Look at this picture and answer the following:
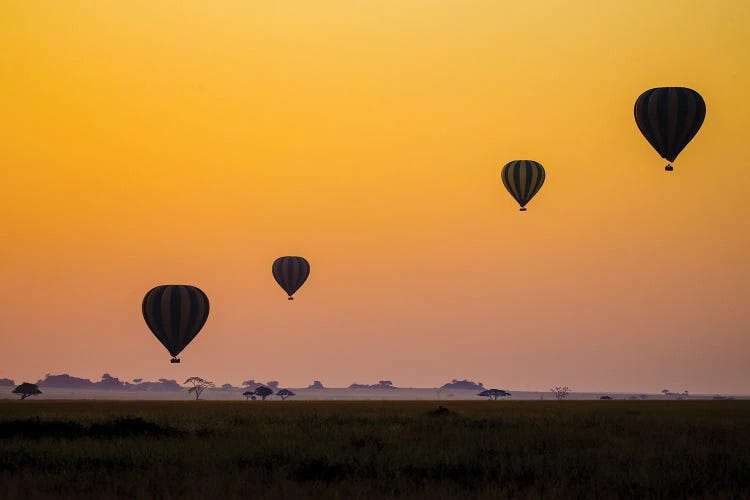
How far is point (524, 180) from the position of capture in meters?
71.6

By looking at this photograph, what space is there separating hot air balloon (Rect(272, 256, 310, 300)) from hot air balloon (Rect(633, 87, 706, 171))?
3704cm

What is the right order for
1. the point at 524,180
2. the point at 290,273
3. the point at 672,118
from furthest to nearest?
the point at 290,273, the point at 524,180, the point at 672,118

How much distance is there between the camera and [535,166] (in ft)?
238

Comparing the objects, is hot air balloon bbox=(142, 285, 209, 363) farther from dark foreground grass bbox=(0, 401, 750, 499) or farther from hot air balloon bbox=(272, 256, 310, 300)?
dark foreground grass bbox=(0, 401, 750, 499)

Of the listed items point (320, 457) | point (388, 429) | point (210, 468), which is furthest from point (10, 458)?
point (388, 429)

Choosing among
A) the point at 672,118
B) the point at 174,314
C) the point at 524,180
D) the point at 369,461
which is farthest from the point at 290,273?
the point at 369,461

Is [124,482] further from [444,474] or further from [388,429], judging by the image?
[388,429]

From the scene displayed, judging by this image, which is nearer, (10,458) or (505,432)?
(10,458)

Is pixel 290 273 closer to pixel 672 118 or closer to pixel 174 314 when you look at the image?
pixel 174 314

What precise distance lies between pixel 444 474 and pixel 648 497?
5.03 meters

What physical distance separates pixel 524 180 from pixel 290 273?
2472 centimetres

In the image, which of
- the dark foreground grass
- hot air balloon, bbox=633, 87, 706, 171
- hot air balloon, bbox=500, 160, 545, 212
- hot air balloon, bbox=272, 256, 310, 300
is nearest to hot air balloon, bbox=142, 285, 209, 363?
hot air balloon, bbox=272, 256, 310, 300

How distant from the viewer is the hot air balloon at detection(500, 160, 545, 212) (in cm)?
7162

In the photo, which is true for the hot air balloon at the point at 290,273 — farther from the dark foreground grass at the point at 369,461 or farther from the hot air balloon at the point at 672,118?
the dark foreground grass at the point at 369,461
